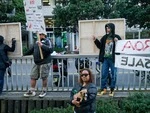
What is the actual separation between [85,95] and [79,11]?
2003cm

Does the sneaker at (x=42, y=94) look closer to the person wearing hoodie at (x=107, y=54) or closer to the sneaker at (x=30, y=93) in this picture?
the sneaker at (x=30, y=93)

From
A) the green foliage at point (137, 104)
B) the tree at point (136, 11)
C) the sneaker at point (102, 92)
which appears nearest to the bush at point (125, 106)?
the green foliage at point (137, 104)

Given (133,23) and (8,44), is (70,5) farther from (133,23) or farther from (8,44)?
(8,44)

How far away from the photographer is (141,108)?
7102 millimetres

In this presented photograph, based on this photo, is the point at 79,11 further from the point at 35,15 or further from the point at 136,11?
the point at 35,15

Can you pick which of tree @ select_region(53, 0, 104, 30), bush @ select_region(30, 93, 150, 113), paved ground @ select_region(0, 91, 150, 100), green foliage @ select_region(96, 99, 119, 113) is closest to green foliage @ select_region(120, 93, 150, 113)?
bush @ select_region(30, 93, 150, 113)

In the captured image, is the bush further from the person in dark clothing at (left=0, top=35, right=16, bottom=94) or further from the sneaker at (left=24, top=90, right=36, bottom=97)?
the person in dark clothing at (left=0, top=35, right=16, bottom=94)

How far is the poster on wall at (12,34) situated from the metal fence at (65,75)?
15 cm

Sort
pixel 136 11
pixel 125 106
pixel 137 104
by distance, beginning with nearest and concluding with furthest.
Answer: pixel 137 104 < pixel 125 106 < pixel 136 11

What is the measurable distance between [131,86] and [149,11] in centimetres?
1372

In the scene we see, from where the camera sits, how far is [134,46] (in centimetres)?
810

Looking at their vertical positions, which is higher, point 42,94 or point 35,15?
point 35,15

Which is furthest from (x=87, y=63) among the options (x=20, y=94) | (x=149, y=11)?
(x=149, y=11)

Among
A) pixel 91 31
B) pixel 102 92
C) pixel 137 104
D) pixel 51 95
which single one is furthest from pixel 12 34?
pixel 137 104
